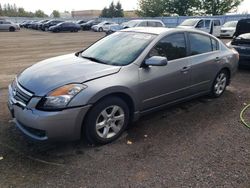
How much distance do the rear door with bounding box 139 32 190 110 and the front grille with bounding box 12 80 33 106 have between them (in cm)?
161

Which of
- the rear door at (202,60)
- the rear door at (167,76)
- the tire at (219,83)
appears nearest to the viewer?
the rear door at (167,76)

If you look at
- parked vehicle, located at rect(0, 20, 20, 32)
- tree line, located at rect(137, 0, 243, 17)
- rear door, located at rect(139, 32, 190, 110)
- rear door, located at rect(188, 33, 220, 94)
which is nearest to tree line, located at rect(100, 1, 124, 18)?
tree line, located at rect(137, 0, 243, 17)

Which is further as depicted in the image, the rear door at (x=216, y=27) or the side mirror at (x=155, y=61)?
the rear door at (x=216, y=27)

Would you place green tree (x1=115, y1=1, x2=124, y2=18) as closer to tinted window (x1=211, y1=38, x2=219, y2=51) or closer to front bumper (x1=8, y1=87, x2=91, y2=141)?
tinted window (x1=211, y1=38, x2=219, y2=51)

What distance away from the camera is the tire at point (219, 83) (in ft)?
19.8

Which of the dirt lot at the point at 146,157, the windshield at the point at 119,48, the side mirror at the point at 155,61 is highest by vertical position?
the windshield at the point at 119,48

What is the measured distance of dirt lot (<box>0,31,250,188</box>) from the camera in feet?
10.7

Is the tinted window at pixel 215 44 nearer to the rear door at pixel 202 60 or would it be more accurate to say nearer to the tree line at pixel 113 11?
the rear door at pixel 202 60

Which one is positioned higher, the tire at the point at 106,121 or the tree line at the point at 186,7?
the tree line at the point at 186,7

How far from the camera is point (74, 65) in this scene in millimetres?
4281

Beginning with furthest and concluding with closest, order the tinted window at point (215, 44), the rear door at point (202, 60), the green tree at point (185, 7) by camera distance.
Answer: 1. the green tree at point (185, 7)
2. the tinted window at point (215, 44)
3. the rear door at point (202, 60)

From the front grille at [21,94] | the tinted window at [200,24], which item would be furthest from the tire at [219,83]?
the tinted window at [200,24]

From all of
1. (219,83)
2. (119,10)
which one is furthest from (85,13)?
(219,83)

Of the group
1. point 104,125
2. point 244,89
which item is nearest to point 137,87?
point 104,125
